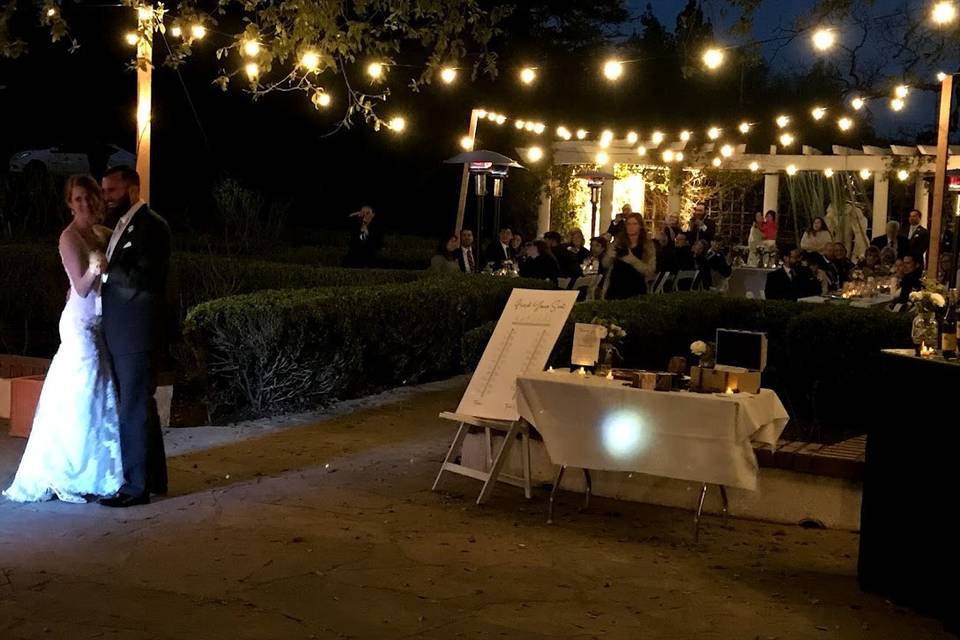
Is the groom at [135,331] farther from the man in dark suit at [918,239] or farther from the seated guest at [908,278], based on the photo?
the man in dark suit at [918,239]

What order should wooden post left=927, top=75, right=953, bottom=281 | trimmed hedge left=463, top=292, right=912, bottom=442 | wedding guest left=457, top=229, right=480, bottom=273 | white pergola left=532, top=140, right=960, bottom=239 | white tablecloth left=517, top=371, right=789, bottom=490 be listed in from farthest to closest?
white pergola left=532, top=140, right=960, bottom=239, wedding guest left=457, top=229, right=480, bottom=273, wooden post left=927, top=75, right=953, bottom=281, trimmed hedge left=463, top=292, right=912, bottom=442, white tablecloth left=517, top=371, right=789, bottom=490

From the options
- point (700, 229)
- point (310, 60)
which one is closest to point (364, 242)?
point (310, 60)

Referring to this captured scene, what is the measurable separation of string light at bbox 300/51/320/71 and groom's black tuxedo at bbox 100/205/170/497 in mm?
2071

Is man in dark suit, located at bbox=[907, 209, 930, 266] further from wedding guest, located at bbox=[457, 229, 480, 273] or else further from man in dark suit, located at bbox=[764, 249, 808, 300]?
wedding guest, located at bbox=[457, 229, 480, 273]

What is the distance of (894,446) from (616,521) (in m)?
1.83

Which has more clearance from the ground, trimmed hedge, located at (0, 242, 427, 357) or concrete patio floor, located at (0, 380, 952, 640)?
trimmed hedge, located at (0, 242, 427, 357)

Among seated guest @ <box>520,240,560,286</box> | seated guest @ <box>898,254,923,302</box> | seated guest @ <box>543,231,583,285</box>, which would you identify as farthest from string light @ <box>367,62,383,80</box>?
seated guest @ <box>898,254,923,302</box>

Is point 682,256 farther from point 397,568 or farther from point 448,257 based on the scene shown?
point 397,568

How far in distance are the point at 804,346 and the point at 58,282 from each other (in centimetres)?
797

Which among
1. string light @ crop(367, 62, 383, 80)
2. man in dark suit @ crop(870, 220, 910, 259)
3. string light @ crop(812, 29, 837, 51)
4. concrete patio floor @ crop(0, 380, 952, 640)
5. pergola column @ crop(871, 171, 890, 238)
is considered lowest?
concrete patio floor @ crop(0, 380, 952, 640)

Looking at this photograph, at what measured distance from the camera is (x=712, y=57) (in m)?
11.0

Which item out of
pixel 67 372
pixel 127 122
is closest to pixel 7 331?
pixel 67 372

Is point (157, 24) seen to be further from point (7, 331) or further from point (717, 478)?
point (7, 331)

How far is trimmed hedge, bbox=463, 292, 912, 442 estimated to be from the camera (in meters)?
9.41
